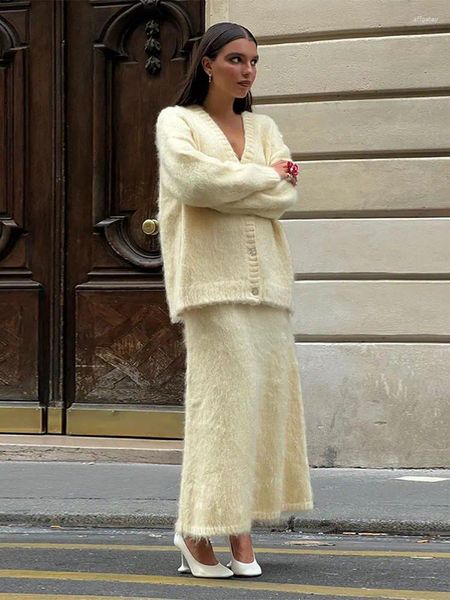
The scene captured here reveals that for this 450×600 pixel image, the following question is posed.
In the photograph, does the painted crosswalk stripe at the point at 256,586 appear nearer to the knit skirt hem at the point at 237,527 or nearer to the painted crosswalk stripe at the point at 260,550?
the knit skirt hem at the point at 237,527

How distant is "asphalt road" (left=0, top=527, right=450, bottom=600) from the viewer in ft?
15.2

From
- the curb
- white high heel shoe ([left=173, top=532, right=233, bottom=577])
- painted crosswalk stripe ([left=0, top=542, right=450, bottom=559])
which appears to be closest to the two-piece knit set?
white high heel shoe ([left=173, top=532, right=233, bottom=577])

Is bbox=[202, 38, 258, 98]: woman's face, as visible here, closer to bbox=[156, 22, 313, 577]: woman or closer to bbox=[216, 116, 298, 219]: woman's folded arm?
bbox=[156, 22, 313, 577]: woman

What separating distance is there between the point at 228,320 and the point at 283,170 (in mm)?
564

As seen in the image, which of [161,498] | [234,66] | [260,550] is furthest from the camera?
[161,498]

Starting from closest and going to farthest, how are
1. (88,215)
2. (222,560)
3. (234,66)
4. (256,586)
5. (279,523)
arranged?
(256,586), (234,66), (222,560), (279,523), (88,215)

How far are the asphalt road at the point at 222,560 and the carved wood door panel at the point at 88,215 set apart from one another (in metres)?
2.51

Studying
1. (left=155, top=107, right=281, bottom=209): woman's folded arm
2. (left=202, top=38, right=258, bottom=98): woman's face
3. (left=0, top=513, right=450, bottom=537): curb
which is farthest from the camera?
(left=0, top=513, right=450, bottom=537): curb

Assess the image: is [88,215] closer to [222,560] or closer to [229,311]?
[222,560]

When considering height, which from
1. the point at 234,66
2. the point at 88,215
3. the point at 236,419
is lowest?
the point at 236,419

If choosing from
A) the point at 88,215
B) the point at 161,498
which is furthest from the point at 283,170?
the point at 88,215

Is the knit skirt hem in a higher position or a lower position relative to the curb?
higher

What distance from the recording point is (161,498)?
709 centimetres

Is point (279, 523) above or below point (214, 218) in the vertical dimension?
below
